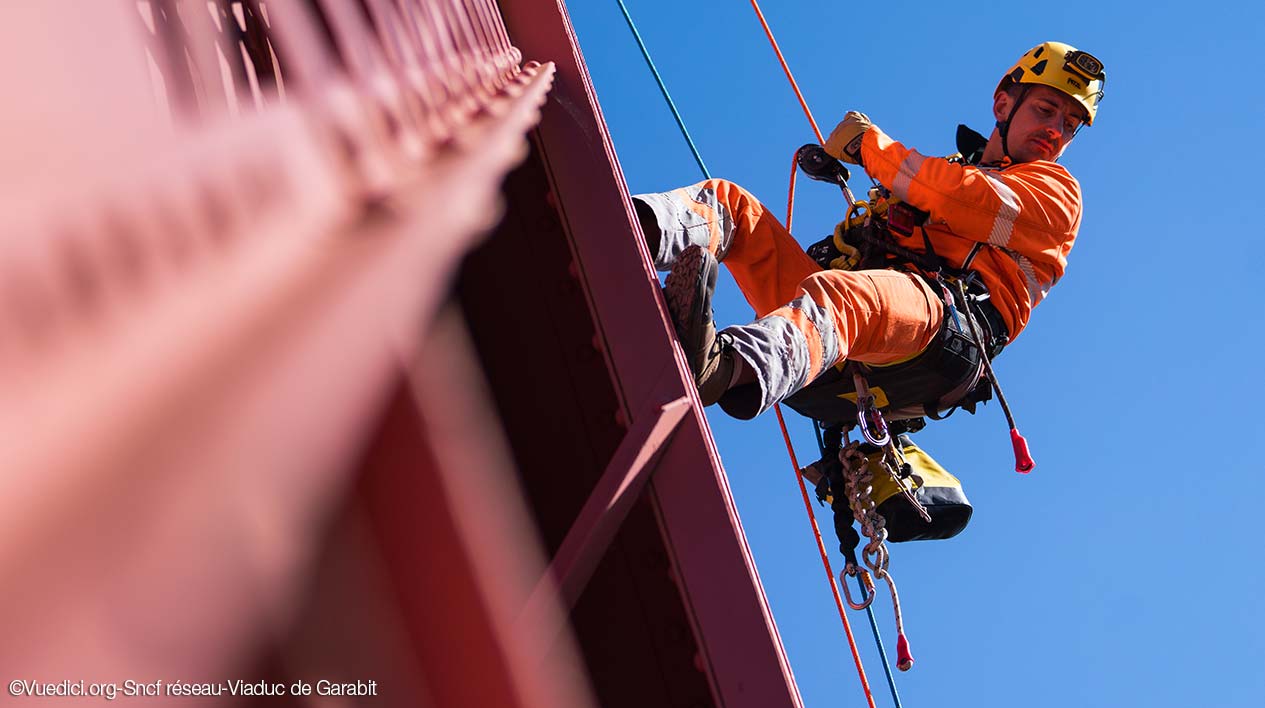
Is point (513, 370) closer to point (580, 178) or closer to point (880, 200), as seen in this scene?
point (580, 178)

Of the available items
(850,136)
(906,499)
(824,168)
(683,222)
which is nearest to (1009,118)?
(824,168)

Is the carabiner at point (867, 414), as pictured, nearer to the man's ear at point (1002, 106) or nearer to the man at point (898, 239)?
the man at point (898, 239)

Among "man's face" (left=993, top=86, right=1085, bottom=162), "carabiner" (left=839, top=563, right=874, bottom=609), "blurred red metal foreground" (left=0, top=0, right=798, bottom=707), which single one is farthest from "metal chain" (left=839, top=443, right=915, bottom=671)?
"blurred red metal foreground" (left=0, top=0, right=798, bottom=707)

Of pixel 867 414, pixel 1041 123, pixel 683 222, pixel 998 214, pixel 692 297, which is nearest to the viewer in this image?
pixel 692 297

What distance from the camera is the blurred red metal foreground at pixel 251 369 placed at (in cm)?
43

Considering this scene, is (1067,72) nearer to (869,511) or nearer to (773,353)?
(869,511)

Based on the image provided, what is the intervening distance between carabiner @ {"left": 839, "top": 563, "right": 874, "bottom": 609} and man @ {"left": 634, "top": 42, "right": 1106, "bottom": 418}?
0.80 metres

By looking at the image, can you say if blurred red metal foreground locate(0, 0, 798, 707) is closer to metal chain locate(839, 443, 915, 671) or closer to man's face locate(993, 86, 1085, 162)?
metal chain locate(839, 443, 915, 671)

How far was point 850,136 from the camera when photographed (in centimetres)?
471

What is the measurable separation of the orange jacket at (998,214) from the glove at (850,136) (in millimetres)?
71

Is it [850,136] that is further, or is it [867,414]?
[850,136]

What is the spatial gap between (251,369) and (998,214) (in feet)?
13.5

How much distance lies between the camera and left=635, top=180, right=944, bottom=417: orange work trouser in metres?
3.16

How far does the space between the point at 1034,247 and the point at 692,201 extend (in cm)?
137
